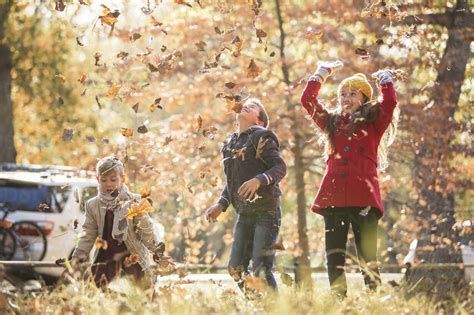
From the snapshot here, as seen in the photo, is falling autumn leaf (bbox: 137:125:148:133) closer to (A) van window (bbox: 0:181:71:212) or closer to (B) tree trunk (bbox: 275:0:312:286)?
(B) tree trunk (bbox: 275:0:312:286)

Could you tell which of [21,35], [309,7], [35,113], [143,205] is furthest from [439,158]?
[35,113]

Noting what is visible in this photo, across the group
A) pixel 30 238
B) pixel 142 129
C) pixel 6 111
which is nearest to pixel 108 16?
pixel 142 129

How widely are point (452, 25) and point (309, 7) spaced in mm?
2908

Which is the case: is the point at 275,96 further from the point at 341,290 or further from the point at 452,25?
the point at 341,290

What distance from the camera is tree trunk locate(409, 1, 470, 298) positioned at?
40.3 feet

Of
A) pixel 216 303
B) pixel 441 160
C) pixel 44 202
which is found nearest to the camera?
pixel 216 303

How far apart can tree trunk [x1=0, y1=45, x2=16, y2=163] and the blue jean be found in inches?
716

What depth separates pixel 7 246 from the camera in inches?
623

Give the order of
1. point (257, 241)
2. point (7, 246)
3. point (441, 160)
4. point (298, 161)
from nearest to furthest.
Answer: point (257, 241), point (441, 160), point (7, 246), point (298, 161)

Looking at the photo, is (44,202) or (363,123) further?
(44,202)

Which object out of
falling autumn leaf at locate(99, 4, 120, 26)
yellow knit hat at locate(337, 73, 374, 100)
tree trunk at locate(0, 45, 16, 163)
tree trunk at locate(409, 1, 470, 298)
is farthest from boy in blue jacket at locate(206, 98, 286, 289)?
tree trunk at locate(0, 45, 16, 163)

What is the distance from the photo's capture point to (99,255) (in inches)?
313

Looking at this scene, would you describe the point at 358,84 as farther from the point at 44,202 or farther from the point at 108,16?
the point at 44,202

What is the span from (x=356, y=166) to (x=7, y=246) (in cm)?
948
